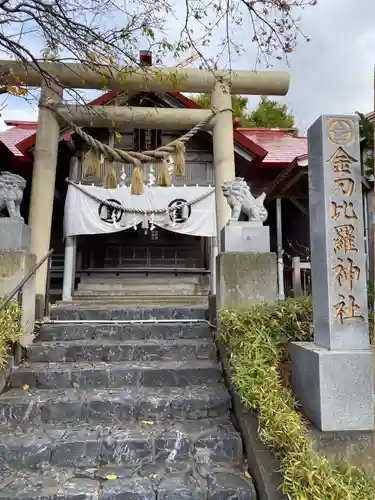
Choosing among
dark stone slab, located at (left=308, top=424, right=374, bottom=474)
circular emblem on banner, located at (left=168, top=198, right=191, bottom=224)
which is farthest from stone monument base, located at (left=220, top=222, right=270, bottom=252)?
circular emblem on banner, located at (left=168, top=198, right=191, bottom=224)

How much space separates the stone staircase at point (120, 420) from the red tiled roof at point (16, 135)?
22.9 feet

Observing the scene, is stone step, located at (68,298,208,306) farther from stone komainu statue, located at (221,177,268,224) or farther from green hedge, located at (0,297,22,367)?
green hedge, located at (0,297,22,367)

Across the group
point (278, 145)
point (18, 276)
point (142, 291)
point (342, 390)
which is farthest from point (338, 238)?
point (278, 145)

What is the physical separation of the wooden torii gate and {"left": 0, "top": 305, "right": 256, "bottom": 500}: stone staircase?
2864 mm

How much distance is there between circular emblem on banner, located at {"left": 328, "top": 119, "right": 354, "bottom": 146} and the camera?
3.42 metres

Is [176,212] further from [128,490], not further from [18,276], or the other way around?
[128,490]

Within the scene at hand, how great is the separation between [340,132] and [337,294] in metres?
1.44

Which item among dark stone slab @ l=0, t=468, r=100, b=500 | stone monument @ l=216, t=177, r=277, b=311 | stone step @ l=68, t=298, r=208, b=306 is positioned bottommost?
dark stone slab @ l=0, t=468, r=100, b=500

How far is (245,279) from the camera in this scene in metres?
5.04

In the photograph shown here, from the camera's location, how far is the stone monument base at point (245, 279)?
499 centimetres

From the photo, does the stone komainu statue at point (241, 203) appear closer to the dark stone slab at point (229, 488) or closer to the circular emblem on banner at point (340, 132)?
the circular emblem on banner at point (340, 132)

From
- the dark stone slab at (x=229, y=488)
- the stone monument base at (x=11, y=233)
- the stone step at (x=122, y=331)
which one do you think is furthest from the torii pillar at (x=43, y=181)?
the dark stone slab at (x=229, y=488)

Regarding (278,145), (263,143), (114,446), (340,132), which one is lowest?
(114,446)

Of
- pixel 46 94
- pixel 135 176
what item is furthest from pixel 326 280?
pixel 46 94
